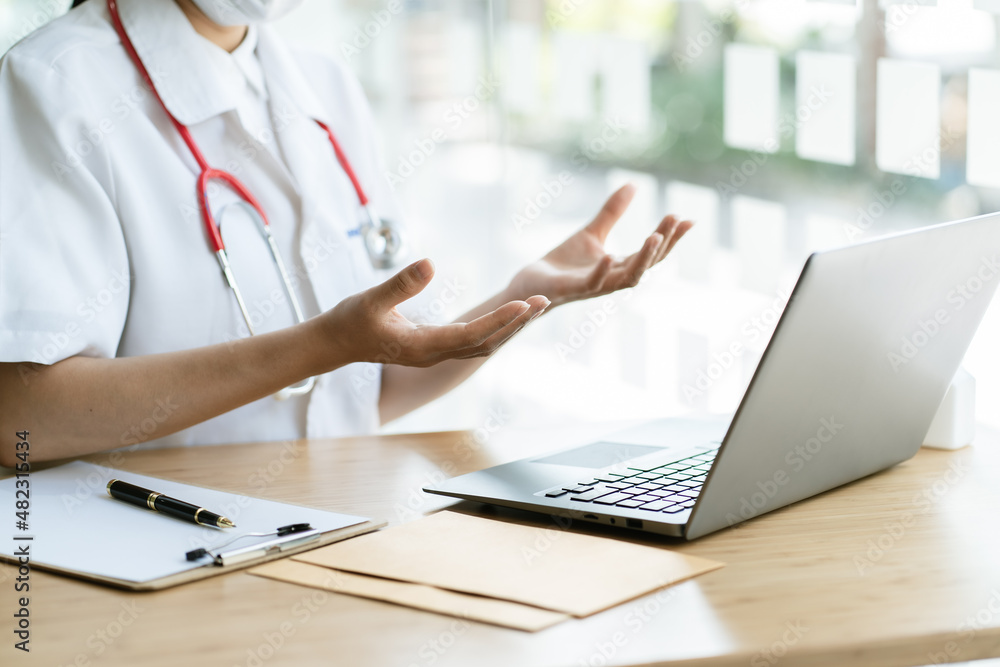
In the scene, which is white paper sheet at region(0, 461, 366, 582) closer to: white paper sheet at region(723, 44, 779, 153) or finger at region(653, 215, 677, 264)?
finger at region(653, 215, 677, 264)

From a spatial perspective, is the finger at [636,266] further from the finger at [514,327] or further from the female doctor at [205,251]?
the finger at [514,327]

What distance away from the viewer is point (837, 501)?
2.89ft

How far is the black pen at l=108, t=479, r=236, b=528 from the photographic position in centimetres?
81

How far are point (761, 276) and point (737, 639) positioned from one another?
200cm

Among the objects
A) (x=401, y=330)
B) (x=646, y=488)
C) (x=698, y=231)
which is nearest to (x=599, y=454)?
(x=646, y=488)

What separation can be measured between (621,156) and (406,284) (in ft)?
8.56

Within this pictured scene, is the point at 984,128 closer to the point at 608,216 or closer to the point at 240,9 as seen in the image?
the point at 608,216

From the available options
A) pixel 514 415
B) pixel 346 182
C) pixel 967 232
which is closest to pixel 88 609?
pixel 967 232

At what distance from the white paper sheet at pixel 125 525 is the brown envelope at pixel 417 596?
6cm

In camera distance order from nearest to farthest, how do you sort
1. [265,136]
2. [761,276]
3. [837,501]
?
[837,501] → [265,136] → [761,276]

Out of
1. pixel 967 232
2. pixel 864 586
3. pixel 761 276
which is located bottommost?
Result: pixel 761 276

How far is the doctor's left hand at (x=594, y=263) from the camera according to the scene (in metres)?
1.11

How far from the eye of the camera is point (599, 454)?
100 cm

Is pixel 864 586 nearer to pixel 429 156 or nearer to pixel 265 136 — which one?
pixel 265 136
